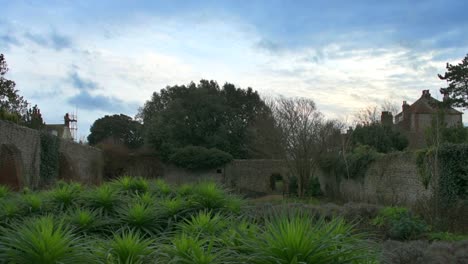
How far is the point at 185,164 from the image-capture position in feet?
125

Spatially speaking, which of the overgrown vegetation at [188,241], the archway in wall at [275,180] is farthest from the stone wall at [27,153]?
the archway in wall at [275,180]

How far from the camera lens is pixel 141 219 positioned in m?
5.30

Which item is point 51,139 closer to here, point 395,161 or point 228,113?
point 395,161

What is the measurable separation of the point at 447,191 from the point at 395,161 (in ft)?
16.9

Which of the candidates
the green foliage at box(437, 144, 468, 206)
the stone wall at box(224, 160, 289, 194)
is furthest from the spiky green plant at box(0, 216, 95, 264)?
the stone wall at box(224, 160, 289, 194)

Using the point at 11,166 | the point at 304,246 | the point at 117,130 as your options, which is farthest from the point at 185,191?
the point at 117,130

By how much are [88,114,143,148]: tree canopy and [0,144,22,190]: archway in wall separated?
3312 centimetres

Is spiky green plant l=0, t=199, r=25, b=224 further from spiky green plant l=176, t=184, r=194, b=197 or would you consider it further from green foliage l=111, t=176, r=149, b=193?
spiky green plant l=176, t=184, r=194, b=197

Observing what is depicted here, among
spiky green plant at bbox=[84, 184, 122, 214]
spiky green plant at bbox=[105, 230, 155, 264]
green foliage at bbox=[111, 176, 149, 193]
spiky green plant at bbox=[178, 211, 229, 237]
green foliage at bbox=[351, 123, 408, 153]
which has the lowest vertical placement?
spiky green plant at bbox=[105, 230, 155, 264]

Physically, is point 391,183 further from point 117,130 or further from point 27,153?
point 117,130

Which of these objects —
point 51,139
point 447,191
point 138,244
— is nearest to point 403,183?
point 447,191

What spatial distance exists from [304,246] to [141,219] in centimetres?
284

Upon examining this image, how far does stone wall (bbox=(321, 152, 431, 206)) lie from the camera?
1734 cm

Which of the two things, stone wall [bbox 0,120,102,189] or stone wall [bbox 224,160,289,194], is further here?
stone wall [bbox 224,160,289,194]
